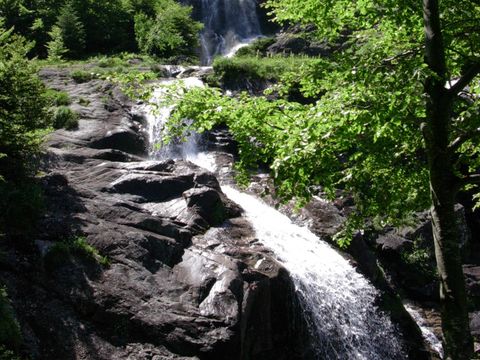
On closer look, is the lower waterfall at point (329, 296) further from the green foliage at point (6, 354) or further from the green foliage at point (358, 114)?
the green foliage at point (6, 354)

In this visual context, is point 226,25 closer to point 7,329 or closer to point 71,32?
point 71,32

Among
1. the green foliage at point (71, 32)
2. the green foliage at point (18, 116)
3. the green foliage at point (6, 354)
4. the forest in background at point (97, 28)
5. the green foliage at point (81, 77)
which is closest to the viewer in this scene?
the green foliage at point (6, 354)

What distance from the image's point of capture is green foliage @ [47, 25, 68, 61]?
91.1ft

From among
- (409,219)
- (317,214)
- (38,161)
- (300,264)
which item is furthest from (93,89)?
(409,219)

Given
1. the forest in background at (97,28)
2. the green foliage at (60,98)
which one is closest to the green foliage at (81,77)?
the green foliage at (60,98)

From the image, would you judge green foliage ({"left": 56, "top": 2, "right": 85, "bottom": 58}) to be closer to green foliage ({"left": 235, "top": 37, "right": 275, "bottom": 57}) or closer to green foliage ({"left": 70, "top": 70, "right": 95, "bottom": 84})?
green foliage ({"left": 70, "top": 70, "right": 95, "bottom": 84})

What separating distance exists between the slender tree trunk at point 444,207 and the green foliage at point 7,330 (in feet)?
19.7

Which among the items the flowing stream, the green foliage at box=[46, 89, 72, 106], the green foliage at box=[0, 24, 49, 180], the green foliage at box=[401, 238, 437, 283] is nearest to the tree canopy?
the flowing stream

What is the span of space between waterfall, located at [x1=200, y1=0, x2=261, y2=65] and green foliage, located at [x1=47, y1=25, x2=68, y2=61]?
12803 mm

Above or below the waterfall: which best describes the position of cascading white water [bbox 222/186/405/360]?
below

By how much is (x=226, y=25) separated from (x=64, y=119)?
27.2 meters

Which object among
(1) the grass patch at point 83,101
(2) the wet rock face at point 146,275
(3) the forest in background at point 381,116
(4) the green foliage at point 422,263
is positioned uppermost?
(3) the forest in background at point 381,116

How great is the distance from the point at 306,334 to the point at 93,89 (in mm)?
15139

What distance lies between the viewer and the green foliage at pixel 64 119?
16984 millimetres
